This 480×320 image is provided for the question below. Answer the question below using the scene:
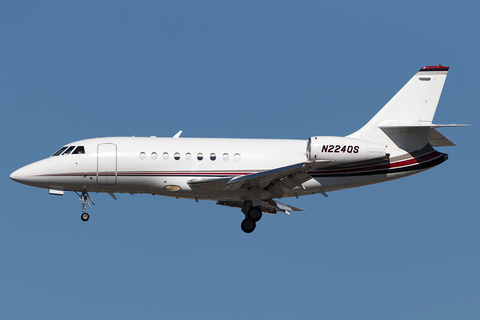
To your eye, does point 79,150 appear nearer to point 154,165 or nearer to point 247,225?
point 154,165

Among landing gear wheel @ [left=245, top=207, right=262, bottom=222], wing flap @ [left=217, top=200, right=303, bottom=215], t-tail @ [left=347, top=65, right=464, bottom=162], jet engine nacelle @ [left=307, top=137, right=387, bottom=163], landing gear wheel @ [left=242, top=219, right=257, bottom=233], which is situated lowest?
landing gear wheel @ [left=242, top=219, right=257, bottom=233]

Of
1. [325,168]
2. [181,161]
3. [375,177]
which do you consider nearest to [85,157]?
[181,161]

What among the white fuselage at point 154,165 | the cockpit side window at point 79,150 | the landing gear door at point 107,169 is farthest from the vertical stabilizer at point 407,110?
the cockpit side window at point 79,150

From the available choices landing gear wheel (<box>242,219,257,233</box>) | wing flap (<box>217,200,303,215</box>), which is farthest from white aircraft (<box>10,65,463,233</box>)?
wing flap (<box>217,200,303,215</box>)

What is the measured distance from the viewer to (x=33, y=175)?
22672 millimetres

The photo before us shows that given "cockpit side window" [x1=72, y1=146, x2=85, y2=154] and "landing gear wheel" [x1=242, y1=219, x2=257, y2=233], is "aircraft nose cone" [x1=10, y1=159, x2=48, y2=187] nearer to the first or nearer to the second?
"cockpit side window" [x1=72, y1=146, x2=85, y2=154]

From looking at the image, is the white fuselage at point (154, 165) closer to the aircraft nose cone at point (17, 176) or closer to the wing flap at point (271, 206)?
the aircraft nose cone at point (17, 176)

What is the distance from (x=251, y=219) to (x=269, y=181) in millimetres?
1816

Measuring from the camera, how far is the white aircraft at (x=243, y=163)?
73.0 ft

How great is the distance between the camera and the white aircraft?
22.2 meters

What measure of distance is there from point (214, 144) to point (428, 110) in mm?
8998

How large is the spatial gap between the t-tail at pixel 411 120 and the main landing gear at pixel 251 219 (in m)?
5.26

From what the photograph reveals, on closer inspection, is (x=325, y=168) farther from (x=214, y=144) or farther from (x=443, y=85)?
(x=443, y=85)

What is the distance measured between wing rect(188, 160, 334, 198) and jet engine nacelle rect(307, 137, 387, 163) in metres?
0.50
